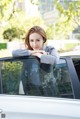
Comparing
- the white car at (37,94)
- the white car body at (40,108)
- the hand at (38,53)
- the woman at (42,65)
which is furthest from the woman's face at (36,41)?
the white car body at (40,108)

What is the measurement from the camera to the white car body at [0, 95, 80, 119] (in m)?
2.87

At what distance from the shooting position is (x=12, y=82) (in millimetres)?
3068

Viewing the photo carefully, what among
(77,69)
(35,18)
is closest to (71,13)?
(77,69)

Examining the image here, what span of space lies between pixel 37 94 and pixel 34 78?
155 millimetres

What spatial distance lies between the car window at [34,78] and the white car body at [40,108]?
0.32ft

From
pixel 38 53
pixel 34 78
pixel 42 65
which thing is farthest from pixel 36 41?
pixel 34 78

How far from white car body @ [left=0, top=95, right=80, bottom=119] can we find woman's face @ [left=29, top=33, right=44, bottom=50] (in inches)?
23.4

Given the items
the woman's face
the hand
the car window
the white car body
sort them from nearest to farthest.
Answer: the white car body < the car window < the hand < the woman's face

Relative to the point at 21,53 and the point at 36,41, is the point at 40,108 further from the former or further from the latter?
the point at 36,41

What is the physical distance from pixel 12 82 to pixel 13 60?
0.21 m

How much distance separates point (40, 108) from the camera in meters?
2.89

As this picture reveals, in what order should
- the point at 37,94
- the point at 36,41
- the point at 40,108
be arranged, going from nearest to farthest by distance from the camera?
the point at 40,108, the point at 37,94, the point at 36,41

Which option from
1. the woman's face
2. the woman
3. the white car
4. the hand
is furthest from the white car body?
the woman's face

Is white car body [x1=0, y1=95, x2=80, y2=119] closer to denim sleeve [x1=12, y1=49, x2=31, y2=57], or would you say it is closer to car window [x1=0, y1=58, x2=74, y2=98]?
car window [x1=0, y1=58, x2=74, y2=98]
